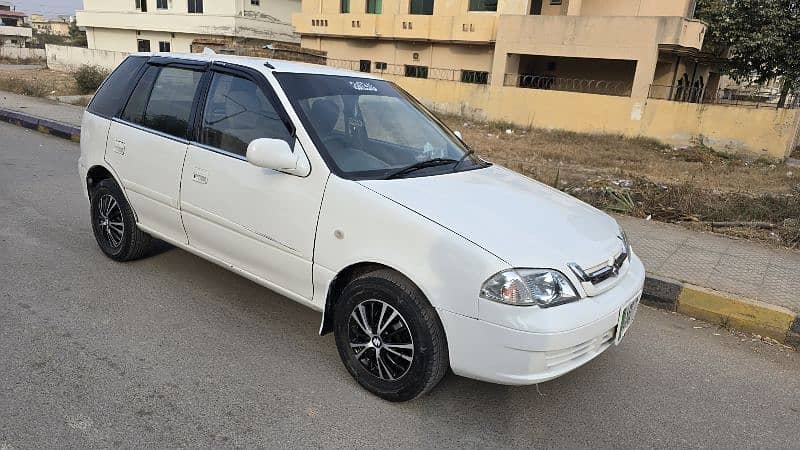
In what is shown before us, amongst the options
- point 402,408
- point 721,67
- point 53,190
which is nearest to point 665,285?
point 402,408

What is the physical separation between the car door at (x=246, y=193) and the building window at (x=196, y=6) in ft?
124

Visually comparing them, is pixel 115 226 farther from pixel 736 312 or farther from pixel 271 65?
pixel 736 312

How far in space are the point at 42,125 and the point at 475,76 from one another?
1905cm

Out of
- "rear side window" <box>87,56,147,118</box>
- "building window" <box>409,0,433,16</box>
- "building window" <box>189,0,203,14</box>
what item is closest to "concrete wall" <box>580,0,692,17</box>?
"building window" <box>409,0,433,16</box>

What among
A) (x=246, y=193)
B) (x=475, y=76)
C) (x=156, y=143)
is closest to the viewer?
(x=246, y=193)

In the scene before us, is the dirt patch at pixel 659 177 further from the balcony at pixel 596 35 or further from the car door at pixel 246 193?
the car door at pixel 246 193

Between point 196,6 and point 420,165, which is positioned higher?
point 196,6

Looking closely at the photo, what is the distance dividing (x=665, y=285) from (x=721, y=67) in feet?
75.8

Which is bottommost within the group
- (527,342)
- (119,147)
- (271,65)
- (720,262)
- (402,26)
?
(720,262)

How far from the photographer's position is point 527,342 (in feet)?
8.28

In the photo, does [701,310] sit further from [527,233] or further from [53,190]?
[53,190]

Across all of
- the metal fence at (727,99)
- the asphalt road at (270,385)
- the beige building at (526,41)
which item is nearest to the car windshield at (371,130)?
the asphalt road at (270,385)

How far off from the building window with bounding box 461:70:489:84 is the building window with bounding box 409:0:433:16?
3392mm

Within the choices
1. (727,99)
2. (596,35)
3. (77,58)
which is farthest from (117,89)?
(77,58)
